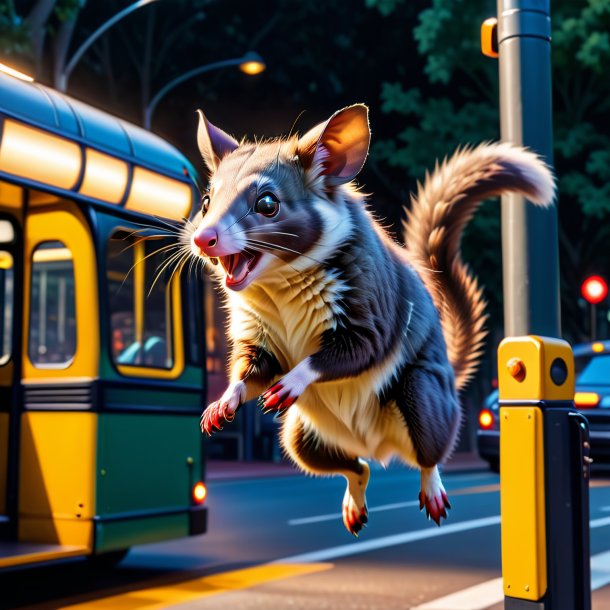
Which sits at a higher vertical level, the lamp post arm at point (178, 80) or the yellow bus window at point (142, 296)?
the lamp post arm at point (178, 80)

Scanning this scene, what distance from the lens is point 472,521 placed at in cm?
1517

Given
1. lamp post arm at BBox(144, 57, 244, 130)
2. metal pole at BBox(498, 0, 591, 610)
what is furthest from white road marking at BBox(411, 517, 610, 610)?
metal pole at BBox(498, 0, 591, 610)

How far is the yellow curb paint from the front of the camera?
955cm

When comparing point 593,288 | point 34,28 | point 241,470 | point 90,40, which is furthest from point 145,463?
point 241,470

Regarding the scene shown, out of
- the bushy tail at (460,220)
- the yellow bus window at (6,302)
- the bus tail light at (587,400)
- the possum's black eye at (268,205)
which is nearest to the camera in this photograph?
the possum's black eye at (268,205)

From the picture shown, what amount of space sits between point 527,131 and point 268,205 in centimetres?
31

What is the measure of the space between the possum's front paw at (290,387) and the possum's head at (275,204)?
8 cm

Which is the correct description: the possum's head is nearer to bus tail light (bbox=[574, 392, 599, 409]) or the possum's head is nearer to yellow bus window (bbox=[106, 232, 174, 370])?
yellow bus window (bbox=[106, 232, 174, 370])

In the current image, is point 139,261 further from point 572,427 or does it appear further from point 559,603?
point 572,427

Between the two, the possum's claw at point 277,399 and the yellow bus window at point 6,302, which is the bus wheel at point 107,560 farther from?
the possum's claw at point 277,399

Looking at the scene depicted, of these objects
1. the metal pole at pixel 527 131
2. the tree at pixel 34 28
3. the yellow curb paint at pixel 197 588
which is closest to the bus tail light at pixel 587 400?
the metal pole at pixel 527 131

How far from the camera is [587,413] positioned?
1662 mm

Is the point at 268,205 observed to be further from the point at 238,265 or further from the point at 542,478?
the point at 542,478

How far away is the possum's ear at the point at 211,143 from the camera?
37.6 inches
